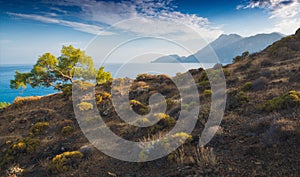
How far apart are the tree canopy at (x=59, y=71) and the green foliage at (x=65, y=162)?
21679mm

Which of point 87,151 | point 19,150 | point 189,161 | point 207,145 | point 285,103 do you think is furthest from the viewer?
point 19,150

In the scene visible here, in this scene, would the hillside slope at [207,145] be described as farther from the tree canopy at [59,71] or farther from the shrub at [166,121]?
the tree canopy at [59,71]

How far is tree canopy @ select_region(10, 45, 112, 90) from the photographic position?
29.2 meters

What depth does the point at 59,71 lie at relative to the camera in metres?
29.4

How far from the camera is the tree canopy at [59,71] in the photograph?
29203 millimetres

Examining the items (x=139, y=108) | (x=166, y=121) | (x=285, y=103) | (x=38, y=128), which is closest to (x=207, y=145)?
(x=166, y=121)

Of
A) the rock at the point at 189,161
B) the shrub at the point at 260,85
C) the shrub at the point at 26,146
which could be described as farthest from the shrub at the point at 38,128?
the shrub at the point at 260,85

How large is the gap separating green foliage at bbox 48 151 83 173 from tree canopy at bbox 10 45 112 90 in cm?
2168

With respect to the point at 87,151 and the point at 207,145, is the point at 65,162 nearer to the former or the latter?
the point at 87,151

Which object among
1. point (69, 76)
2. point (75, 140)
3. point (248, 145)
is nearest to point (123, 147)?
point (75, 140)

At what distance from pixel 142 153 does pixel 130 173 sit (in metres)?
0.93

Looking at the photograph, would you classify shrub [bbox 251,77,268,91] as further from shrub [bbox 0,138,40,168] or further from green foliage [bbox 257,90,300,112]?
shrub [bbox 0,138,40,168]

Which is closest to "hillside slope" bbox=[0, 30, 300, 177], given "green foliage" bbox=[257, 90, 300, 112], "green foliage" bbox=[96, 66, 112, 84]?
"green foliage" bbox=[257, 90, 300, 112]

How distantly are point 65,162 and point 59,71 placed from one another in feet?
78.3
